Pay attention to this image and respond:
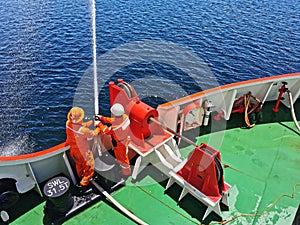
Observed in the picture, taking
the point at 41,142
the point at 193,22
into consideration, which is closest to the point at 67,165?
the point at 41,142

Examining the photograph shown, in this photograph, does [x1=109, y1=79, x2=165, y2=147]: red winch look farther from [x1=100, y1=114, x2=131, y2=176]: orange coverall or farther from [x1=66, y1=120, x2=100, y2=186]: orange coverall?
[x1=66, y1=120, x2=100, y2=186]: orange coverall

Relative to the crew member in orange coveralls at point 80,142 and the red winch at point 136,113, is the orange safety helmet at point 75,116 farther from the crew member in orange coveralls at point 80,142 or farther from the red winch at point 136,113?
the red winch at point 136,113

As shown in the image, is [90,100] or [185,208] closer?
[185,208]

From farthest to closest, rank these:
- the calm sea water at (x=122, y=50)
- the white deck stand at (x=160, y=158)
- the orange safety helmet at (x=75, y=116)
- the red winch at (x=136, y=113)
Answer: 1. the calm sea water at (x=122, y=50)
2. the white deck stand at (x=160, y=158)
3. the red winch at (x=136, y=113)
4. the orange safety helmet at (x=75, y=116)

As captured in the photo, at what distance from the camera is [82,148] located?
180 inches

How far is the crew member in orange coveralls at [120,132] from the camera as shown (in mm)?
4594

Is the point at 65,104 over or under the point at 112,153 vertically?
under

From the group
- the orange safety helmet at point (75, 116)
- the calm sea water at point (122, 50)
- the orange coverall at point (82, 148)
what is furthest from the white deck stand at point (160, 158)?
the calm sea water at point (122, 50)

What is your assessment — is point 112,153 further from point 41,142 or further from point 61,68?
point 61,68

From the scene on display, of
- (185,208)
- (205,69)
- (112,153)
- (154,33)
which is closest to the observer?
(185,208)

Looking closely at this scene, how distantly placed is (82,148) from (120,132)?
0.65 m

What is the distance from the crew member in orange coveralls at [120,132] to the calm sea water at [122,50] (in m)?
4.96

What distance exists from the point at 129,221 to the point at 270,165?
295 cm

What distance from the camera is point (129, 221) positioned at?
446cm
